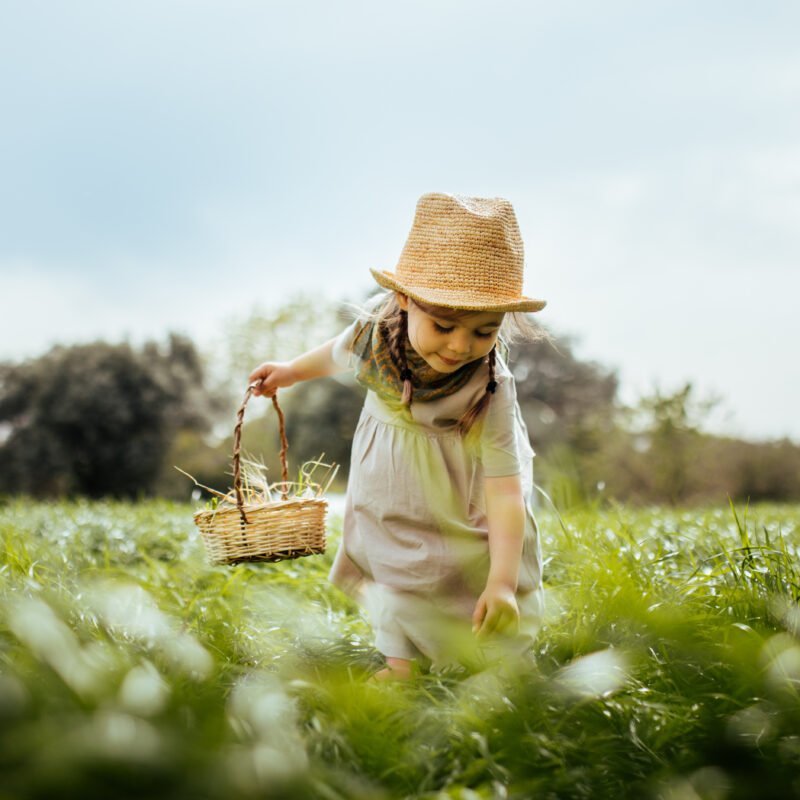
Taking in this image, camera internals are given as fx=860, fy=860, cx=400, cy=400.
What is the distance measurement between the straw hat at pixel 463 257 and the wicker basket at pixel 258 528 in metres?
0.68

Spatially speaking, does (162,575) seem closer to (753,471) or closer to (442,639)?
(442,639)

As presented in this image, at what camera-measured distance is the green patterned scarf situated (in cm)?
294

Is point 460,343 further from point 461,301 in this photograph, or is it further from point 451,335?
point 461,301

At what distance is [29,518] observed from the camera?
221 inches

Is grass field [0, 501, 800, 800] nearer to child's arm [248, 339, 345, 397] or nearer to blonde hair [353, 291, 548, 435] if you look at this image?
blonde hair [353, 291, 548, 435]

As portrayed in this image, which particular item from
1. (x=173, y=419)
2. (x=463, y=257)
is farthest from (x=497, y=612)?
(x=173, y=419)

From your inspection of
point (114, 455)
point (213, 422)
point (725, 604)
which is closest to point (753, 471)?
point (213, 422)

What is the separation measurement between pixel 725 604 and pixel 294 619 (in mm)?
1618

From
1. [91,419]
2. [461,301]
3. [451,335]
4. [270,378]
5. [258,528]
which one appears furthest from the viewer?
[91,419]

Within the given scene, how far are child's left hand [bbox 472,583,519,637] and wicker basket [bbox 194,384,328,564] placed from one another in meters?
0.59

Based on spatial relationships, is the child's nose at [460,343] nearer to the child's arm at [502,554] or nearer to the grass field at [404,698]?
the child's arm at [502,554]

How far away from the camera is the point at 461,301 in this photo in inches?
99.7

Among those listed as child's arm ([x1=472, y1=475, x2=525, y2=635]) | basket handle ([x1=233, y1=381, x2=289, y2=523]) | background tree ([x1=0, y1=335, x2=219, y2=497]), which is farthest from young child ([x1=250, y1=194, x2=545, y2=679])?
background tree ([x1=0, y1=335, x2=219, y2=497])

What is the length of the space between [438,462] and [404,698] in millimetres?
1003
